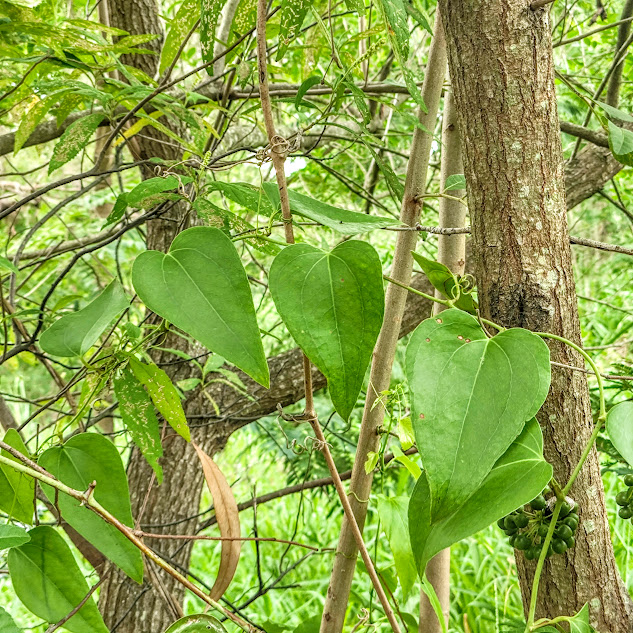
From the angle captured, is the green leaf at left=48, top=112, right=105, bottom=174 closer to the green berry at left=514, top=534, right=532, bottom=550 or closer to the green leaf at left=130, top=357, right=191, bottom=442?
the green leaf at left=130, top=357, right=191, bottom=442

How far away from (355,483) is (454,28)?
0.44 metres

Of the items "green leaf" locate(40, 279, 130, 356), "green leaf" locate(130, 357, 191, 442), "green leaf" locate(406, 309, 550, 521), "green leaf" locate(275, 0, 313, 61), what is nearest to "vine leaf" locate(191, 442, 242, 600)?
"green leaf" locate(130, 357, 191, 442)

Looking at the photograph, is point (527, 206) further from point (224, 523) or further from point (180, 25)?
point (180, 25)

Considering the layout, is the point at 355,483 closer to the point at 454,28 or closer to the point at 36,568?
the point at 36,568

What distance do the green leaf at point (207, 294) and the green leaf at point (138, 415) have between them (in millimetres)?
168

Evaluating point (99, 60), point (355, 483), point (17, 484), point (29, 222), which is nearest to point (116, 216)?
point (17, 484)

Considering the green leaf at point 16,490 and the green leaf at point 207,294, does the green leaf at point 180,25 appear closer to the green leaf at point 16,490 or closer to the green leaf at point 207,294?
the green leaf at point 207,294

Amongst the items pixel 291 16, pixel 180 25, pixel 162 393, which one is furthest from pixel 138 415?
pixel 180 25

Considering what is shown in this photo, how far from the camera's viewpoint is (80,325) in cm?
52

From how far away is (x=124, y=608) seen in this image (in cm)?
121

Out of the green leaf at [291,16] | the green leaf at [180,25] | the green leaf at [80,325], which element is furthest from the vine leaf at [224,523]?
the green leaf at [180,25]

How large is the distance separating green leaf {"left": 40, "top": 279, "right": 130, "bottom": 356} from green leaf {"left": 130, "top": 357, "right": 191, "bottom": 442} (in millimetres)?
47

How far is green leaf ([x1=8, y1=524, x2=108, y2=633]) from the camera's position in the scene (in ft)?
1.50

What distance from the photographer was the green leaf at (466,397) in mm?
342
